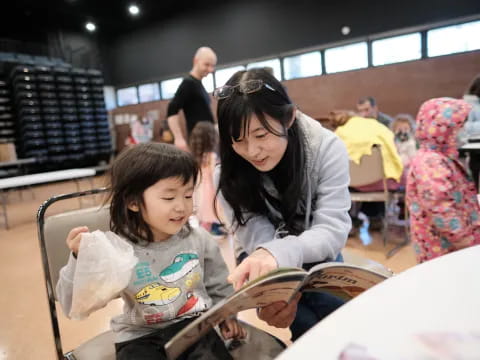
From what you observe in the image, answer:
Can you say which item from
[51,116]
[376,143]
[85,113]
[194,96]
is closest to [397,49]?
[376,143]

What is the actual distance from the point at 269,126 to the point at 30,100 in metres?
9.83

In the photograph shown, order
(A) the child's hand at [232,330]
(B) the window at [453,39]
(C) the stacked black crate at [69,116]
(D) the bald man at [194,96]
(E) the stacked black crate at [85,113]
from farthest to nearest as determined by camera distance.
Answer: (E) the stacked black crate at [85,113], (C) the stacked black crate at [69,116], (B) the window at [453,39], (D) the bald man at [194,96], (A) the child's hand at [232,330]

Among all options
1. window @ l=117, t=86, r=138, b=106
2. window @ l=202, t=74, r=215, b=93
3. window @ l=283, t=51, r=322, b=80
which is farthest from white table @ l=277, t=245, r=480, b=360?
window @ l=117, t=86, r=138, b=106

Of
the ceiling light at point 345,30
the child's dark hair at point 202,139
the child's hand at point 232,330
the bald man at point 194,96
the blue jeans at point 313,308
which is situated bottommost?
the blue jeans at point 313,308

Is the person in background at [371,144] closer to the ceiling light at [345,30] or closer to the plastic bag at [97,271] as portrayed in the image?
the plastic bag at [97,271]

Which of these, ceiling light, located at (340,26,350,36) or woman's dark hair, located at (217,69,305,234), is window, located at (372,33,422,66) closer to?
ceiling light, located at (340,26,350,36)

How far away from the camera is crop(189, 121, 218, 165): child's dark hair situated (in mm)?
3166

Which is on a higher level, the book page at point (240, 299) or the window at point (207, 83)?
the window at point (207, 83)

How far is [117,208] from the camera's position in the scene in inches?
40.0

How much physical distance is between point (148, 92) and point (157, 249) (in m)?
10.5

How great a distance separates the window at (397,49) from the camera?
6.57 m

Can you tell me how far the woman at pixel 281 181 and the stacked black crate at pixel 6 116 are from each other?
9.59m

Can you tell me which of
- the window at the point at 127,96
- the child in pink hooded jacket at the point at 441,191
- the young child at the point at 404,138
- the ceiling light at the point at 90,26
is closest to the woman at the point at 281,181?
the child in pink hooded jacket at the point at 441,191

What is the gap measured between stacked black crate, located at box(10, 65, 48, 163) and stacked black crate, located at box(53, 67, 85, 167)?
0.60 m
